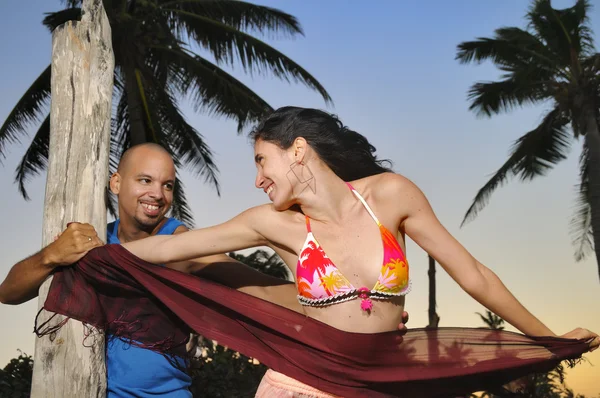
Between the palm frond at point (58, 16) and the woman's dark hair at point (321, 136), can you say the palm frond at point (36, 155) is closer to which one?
the palm frond at point (58, 16)

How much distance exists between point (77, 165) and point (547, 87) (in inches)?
844

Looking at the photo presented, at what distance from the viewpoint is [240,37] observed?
18.3 metres

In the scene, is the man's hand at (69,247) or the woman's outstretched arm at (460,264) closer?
the woman's outstretched arm at (460,264)

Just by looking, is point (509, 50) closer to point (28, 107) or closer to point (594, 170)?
point (594, 170)

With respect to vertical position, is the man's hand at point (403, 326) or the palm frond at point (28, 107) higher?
the palm frond at point (28, 107)

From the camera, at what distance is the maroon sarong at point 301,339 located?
13.3 feet

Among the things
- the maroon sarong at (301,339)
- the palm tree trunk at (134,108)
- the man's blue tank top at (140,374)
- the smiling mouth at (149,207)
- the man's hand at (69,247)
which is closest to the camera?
the maroon sarong at (301,339)

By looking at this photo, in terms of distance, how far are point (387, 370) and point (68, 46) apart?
258 cm

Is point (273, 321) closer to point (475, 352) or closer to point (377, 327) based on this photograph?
point (377, 327)

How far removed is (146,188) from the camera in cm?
483

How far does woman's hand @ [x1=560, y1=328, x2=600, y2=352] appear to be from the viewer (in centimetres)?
411

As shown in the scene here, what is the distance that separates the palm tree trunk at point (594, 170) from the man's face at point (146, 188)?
1858 cm

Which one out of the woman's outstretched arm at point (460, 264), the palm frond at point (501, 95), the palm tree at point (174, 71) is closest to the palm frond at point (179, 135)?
the palm tree at point (174, 71)

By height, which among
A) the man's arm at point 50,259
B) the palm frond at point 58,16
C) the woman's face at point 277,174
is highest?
the palm frond at point 58,16
